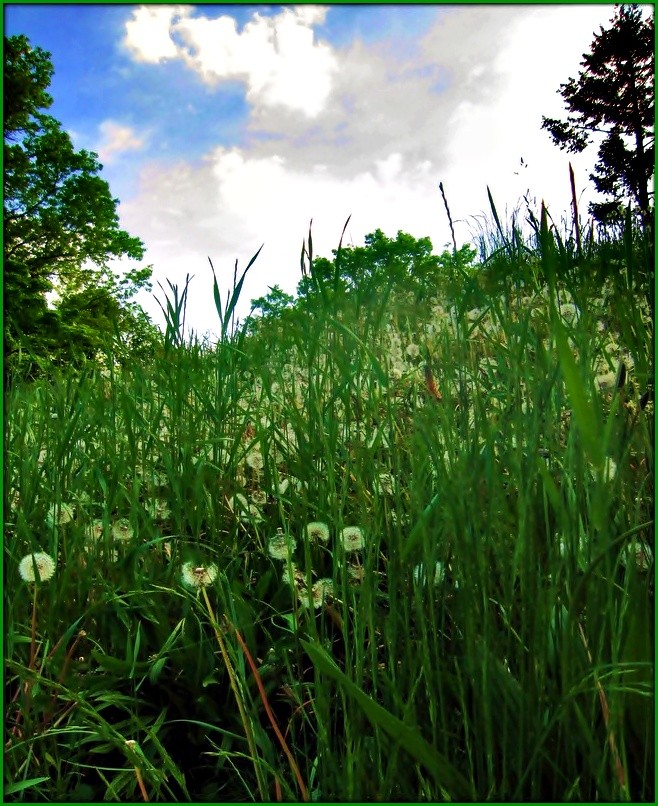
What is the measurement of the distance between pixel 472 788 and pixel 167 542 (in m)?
0.98

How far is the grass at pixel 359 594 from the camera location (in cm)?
66

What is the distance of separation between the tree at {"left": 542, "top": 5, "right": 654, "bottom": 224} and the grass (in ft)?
1.17

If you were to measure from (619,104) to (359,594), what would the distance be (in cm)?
182

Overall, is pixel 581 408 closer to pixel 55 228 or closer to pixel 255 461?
pixel 255 461

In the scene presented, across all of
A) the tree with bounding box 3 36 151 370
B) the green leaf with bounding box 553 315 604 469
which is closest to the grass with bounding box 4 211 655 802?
the green leaf with bounding box 553 315 604 469

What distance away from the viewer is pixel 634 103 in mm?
1729

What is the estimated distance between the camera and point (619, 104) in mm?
1849

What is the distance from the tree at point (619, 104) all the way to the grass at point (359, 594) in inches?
14.0

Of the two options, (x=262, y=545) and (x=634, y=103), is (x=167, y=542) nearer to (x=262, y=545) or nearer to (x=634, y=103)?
(x=262, y=545)

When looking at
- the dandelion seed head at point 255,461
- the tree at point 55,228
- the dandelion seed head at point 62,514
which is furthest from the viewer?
the tree at point 55,228

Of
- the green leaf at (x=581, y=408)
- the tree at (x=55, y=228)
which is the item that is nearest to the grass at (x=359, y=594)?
the green leaf at (x=581, y=408)

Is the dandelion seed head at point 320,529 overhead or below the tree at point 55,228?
below

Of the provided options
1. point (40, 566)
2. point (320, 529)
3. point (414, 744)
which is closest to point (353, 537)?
point (320, 529)

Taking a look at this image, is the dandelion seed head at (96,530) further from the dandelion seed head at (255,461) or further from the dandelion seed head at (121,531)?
the dandelion seed head at (255,461)
